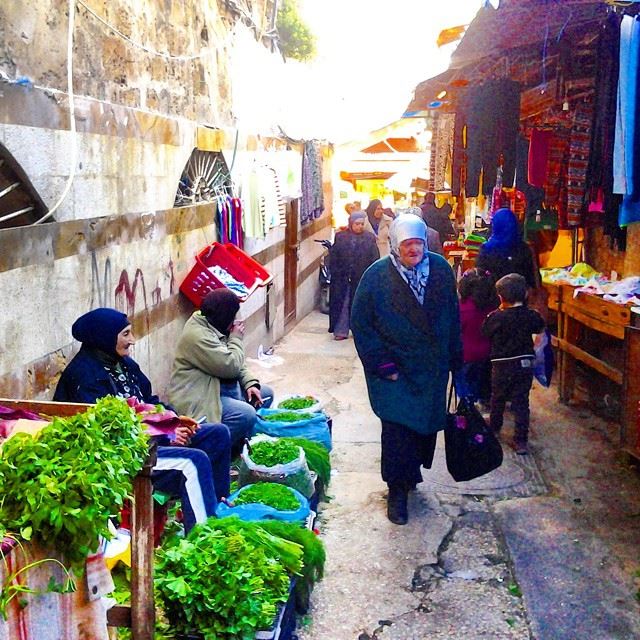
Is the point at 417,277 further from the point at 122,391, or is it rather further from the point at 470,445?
the point at 122,391

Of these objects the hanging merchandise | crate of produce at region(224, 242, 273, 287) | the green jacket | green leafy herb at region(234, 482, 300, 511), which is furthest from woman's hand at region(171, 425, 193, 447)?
the hanging merchandise

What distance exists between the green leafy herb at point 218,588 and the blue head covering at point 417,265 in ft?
7.41

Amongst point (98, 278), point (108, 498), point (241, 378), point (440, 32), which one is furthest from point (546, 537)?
point (440, 32)

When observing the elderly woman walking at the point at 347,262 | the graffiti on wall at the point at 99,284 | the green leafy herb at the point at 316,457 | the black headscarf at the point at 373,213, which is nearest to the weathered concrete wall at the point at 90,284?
the graffiti on wall at the point at 99,284

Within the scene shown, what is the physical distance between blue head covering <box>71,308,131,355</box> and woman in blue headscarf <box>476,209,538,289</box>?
A: 4837 millimetres

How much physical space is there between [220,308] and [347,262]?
237 inches

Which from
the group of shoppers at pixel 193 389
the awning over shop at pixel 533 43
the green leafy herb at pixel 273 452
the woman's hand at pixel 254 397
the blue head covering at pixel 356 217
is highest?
the awning over shop at pixel 533 43

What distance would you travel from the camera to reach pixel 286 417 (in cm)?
616

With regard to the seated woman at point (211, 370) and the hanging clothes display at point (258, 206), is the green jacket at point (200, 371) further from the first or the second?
the hanging clothes display at point (258, 206)

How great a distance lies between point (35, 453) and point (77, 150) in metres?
2.76

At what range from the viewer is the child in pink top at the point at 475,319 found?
7.30 meters

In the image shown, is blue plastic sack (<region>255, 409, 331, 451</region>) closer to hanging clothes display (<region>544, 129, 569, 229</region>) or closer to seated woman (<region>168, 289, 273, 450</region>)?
seated woman (<region>168, 289, 273, 450</region>)

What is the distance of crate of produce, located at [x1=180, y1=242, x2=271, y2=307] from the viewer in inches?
272

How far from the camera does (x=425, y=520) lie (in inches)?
214
